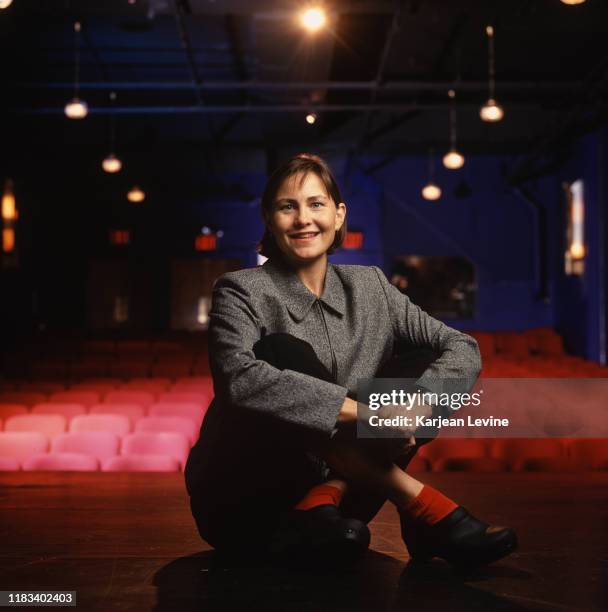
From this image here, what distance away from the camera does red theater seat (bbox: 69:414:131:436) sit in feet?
13.7

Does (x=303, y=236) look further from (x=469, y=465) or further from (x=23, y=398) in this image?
(x=23, y=398)

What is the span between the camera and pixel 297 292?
172cm

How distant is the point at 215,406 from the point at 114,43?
10.2 metres

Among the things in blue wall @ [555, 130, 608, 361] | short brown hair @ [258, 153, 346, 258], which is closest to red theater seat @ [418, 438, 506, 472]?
short brown hair @ [258, 153, 346, 258]

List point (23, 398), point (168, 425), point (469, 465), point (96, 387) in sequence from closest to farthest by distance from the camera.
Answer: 1. point (469, 465)
2. point (168, 425)
3. point (23, 398)
4. point (96, 387)

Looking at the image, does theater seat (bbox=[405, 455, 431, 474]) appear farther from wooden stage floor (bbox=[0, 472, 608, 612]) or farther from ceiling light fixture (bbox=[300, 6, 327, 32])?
ceiling light fixture (bbox=[300, 6, 327, 32])

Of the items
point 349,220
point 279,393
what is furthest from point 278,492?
point 349,220

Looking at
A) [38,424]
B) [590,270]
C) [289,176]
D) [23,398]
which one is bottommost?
[38,424]

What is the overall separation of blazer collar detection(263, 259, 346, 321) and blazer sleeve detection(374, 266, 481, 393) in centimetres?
14

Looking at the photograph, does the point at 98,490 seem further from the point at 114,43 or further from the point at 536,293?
the point at 536,293

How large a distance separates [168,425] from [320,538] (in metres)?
2.82

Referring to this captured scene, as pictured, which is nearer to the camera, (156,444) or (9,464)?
(9,464)

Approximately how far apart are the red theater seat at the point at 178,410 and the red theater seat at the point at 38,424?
25.9 inches

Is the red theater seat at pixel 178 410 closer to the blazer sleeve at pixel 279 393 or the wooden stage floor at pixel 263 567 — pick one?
the wooden stage floor at pixel 263 567
